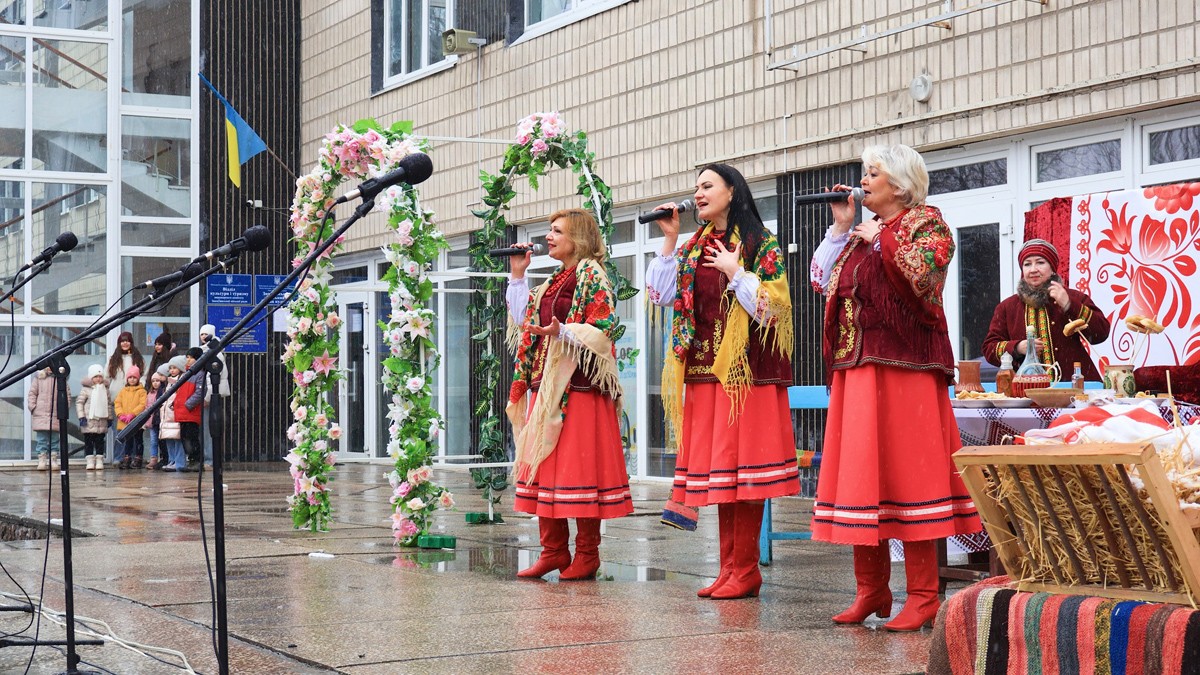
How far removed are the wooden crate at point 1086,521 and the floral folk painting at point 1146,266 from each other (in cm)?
434

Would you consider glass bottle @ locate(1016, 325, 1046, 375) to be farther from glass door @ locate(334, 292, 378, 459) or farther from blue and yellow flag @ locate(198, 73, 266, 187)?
blue and yellow flag @ locate(198, 73, 266, 187)

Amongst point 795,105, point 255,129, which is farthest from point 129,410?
point 795,105

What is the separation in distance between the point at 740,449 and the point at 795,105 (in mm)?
5921

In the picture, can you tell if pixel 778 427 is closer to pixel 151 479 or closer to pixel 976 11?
pixel 976 11

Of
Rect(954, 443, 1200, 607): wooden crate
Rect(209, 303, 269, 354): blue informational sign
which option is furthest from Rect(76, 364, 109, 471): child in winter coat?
Rect(954, 443, 1200, 607): wooden crate

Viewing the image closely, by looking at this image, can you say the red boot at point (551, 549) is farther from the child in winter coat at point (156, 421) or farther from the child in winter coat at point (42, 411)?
the child in winter coat at point (42, 411)

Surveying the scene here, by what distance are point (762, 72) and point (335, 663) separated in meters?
7.82

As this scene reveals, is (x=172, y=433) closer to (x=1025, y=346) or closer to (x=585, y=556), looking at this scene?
(x=585, y=556)

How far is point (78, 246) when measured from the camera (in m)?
18.5

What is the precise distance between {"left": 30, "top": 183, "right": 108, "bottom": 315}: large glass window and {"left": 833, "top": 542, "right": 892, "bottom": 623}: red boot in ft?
50.4

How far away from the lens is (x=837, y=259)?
511 centimetres

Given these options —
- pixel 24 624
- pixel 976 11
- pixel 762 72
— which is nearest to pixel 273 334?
pixel 762 72

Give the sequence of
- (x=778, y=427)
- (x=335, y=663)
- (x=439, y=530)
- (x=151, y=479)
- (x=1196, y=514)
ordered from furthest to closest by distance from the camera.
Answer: (x=151, y=479) < (x=439, y=530) < (x=778, y=427) < (x=335, y=663) < (x=1196, y=514)

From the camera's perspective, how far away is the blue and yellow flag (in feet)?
58.4
